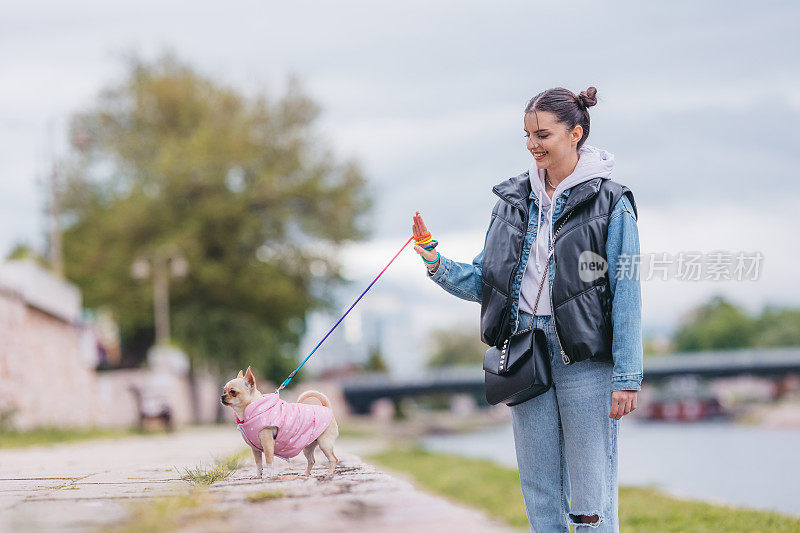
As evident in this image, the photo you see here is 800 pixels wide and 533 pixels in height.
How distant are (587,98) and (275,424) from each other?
Result: 170 centimetres

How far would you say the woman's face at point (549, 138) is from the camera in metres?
3.17

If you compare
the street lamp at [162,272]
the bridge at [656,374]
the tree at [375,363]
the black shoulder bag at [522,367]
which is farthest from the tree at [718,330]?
the black shoulder bag at [522,367]

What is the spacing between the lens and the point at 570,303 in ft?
9.94

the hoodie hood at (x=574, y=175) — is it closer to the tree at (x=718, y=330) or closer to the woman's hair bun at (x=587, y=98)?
the woman's hair bun at (x=587, y=98)

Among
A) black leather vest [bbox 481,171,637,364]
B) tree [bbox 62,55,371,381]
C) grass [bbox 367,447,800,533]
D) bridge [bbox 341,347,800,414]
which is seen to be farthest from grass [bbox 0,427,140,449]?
bridge [bbox 341,347,800,414]

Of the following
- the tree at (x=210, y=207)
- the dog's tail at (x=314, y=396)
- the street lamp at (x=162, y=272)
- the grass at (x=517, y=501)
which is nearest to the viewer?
the dog's tail at (x=314, y=396)

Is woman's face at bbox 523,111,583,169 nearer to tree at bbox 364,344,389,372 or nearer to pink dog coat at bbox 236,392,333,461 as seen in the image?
pink dog coat at bbox 236,392,333,461

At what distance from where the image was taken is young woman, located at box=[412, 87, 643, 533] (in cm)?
301

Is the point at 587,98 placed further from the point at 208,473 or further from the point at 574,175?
the point at 208,473

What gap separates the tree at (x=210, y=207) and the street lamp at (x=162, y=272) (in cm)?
32

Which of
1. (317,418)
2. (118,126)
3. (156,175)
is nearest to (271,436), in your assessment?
(317,418)

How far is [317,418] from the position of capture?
3.29 m

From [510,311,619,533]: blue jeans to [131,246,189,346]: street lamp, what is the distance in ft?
71.2

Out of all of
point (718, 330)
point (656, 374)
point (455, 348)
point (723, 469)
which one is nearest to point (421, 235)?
point (723, 469)
